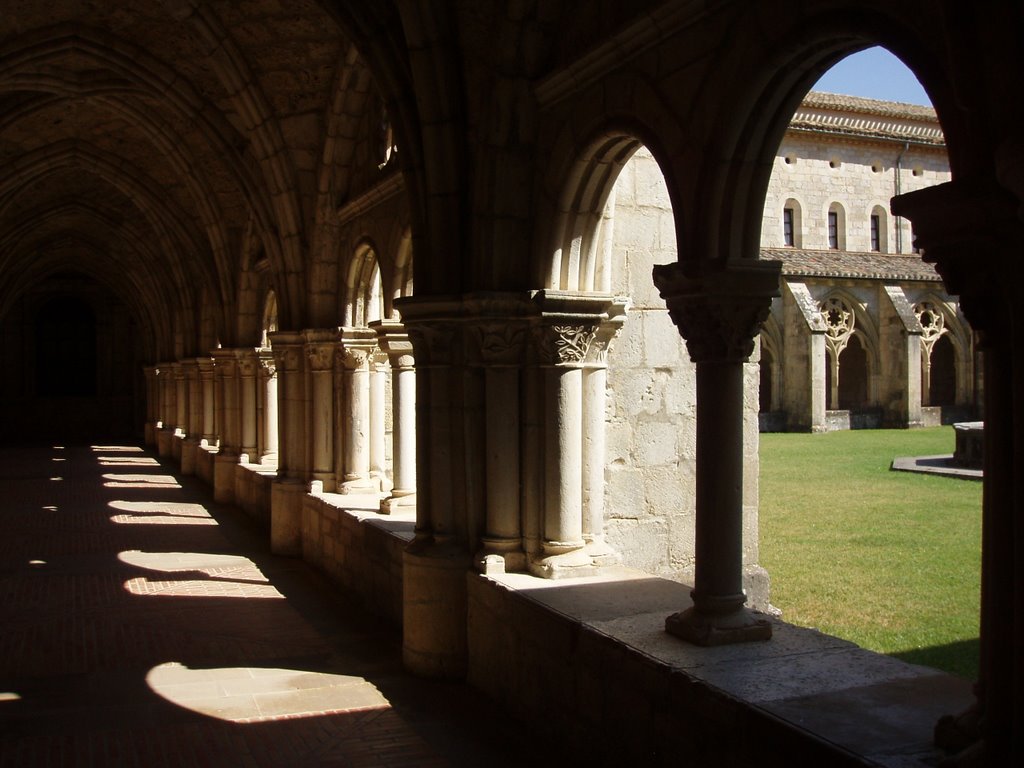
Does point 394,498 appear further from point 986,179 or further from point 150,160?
point 150,160

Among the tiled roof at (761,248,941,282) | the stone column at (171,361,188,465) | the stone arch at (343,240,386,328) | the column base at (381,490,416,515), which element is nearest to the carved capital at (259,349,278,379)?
the stone arch at (343,240,386,328)

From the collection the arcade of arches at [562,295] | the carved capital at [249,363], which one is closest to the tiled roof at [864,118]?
the carved capital at [249,363]

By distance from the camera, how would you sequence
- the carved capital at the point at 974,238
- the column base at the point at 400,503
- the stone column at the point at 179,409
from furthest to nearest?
the stone column at the point at 179,409 < the column base at the point at 400,503 < the carved capital at the point at 974,238

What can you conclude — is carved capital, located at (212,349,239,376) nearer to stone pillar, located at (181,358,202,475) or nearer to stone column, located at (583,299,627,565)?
stone pillar, located at (181,358,202,475)

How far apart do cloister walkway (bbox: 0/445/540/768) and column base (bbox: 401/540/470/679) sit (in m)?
0.16

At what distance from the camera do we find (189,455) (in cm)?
1977

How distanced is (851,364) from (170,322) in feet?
63.2

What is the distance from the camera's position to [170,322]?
76.1 feet

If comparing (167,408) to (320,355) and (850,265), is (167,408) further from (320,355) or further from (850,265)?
(850,265)

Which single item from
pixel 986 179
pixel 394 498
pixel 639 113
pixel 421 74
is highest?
pixel 421 74

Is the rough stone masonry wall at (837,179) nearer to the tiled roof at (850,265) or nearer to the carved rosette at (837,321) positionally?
the tiled roof at (850,265)

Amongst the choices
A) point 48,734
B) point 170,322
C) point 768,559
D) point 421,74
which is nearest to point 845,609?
point 768,559

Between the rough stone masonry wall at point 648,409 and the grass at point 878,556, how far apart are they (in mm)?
1451

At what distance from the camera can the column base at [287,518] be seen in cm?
1080
